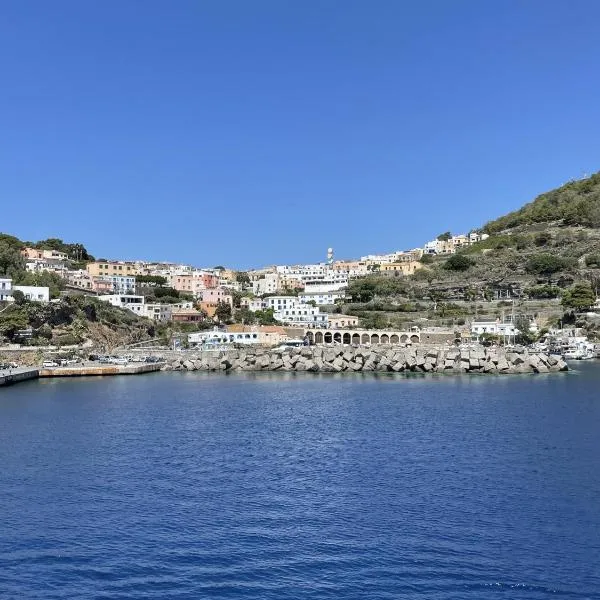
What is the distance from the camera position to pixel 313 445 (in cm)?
2198

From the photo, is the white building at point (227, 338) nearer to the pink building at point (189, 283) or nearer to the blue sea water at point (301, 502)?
the pink building at point (189, 283)

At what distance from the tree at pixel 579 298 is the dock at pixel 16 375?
42.6 m

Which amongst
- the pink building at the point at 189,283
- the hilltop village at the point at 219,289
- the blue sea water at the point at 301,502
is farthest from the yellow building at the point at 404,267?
the blue sea water at the point at 301,502

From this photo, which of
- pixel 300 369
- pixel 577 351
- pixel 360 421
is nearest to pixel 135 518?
pixel 360 421

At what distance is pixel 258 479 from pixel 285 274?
85.6 meters

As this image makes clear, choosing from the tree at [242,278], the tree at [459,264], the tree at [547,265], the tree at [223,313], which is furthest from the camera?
the tree at [242,278]

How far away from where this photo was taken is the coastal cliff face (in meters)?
45.7

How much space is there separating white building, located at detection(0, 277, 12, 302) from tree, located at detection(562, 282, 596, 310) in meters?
44.0

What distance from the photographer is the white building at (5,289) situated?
5467 centimetres

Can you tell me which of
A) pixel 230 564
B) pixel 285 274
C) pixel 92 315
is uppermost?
pixel 285 274

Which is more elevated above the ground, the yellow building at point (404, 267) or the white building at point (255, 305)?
the yellow building at point (404, 267)

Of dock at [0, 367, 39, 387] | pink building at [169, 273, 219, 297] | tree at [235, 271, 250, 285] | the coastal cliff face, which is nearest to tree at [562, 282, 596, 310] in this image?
the coastal cliff face

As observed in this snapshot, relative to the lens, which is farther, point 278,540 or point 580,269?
point 580,269

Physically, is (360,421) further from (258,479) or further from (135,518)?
(135,518)
